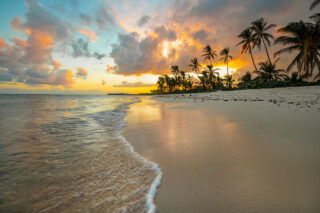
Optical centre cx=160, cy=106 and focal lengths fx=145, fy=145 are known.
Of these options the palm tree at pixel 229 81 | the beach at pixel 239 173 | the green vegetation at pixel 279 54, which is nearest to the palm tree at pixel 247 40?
the green vegetation at pixel 279 54

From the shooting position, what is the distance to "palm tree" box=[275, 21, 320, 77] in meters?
17.2

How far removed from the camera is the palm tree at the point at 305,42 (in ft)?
56.6

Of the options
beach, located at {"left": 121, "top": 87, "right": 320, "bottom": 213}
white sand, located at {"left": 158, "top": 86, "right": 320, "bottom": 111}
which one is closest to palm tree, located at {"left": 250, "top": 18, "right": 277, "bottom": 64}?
white sand, located at {"left": 158, "top": 86, "right": 320, "bottom": 111}

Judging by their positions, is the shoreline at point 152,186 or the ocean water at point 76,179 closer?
the shoreline at point 152,186

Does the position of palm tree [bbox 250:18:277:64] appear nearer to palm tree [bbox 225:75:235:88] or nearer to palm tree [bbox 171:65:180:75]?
palm tree [bbox 225:75:235:88]

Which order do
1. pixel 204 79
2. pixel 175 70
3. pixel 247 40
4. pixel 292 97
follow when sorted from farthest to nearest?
pixel 175 70, pixel 204 79, pixel 247 40, pixel 292 97

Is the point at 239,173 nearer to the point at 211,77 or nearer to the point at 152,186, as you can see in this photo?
the point at 152,186

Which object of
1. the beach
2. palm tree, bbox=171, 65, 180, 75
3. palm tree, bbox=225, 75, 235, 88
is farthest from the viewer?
palm tree, bbox=171, 65, 180, 75

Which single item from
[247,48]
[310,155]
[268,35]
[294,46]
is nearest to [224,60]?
[247,48]

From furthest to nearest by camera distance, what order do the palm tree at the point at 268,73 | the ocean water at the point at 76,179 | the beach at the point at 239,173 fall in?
the palm tree at the point at 268,73 < the ocean water at the point at 76,179 < the beach at the point at 239,173

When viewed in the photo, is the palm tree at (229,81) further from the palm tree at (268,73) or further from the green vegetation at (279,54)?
the palm tree at (268,73)

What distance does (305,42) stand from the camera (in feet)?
57.3

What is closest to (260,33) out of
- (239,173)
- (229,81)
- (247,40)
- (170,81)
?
(247,40)

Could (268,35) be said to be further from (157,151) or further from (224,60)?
(157,151)
